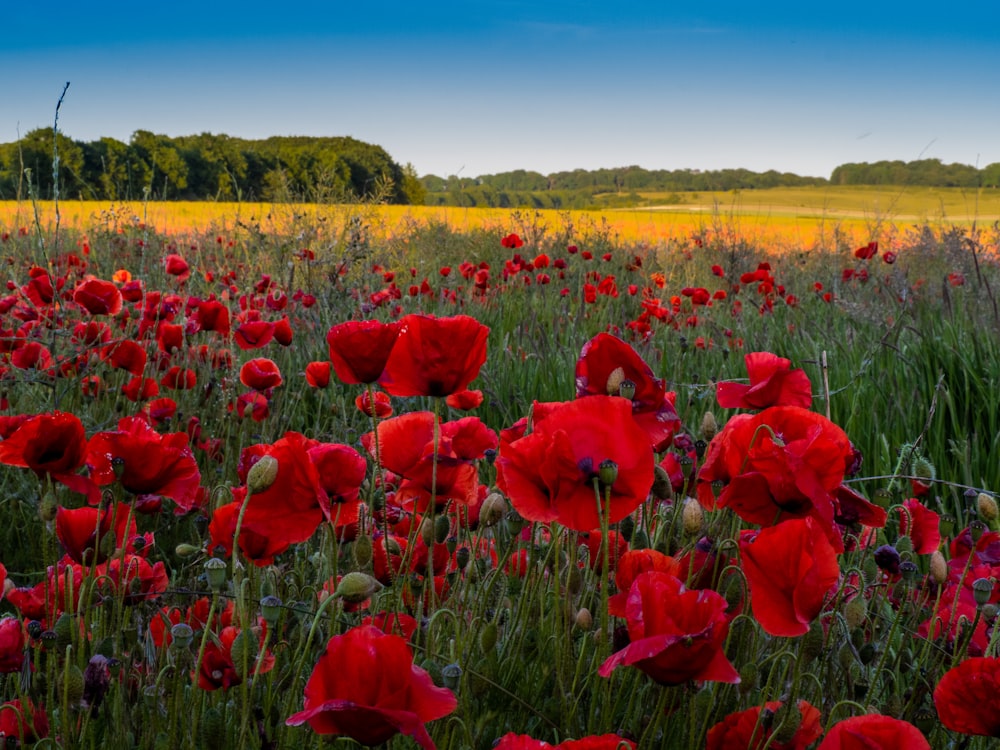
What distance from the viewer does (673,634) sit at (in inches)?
30.1

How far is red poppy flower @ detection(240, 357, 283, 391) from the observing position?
208 cm

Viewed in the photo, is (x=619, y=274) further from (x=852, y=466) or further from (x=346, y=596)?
(x=346, y=596)

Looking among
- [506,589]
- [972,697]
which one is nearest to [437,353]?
[506,589]

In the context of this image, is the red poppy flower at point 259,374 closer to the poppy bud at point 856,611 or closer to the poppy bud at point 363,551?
the poppy bud at point 363,551

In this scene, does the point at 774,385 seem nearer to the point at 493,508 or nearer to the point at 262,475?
the point at 493,508

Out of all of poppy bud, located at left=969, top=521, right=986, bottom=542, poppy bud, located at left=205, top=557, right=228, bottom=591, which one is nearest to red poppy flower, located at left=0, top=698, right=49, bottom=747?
poppy bud, located at left=205, top=557, right=228, bottom=591

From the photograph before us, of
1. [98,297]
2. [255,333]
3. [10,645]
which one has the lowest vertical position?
[10,645]

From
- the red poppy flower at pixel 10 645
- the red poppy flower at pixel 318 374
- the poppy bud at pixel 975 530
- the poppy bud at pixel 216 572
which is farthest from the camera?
the red poppy flower at pixel 318 374

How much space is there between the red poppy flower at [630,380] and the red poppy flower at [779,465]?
8 centimetres

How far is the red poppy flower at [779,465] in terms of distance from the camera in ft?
3.05

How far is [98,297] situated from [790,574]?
2.27 m

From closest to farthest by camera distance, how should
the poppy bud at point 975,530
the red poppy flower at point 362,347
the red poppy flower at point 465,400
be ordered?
→ the red poppy flower at point 362,347 < the poppy bud at point 975,530 < the red poppy flower at point 465,400

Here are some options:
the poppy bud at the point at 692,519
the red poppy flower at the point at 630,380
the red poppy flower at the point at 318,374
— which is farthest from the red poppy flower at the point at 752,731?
the red poppy flower at the point at 318,374

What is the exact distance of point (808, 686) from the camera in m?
→ 1.33
